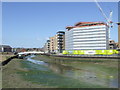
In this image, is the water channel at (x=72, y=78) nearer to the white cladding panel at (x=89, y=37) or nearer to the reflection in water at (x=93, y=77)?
the reflection in water at (x=93, y=77)

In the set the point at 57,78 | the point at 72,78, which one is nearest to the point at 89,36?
the point at 72,78

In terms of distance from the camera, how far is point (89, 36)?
16788cm

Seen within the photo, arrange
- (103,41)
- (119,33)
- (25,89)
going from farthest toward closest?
(119,33) < (103,41) < (25,89)

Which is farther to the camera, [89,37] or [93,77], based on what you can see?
[89,37]

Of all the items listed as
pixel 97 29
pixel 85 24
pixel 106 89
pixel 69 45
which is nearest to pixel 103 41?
pixel 97 29

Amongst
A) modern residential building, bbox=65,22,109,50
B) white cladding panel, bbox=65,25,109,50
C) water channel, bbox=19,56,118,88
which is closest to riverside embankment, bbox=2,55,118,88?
water channel, bbox=19,56,118,88

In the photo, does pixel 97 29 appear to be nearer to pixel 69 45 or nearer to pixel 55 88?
pixel 69 45

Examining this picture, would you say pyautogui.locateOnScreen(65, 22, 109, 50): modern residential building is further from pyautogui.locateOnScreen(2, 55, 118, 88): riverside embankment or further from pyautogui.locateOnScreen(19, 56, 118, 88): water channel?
pyautogui.locateOnScreen(19, 56, 118, 88): water channel

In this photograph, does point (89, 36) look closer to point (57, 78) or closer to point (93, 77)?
point (93, 77)

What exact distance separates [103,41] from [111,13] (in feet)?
157

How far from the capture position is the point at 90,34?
16762 centimetres

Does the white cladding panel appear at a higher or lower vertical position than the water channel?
higher

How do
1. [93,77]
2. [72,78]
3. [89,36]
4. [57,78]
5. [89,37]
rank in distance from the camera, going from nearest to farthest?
[57,78] < [72,78] < [93,77] < [89,37] < [89,36]

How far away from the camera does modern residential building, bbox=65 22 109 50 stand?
161000 mm
